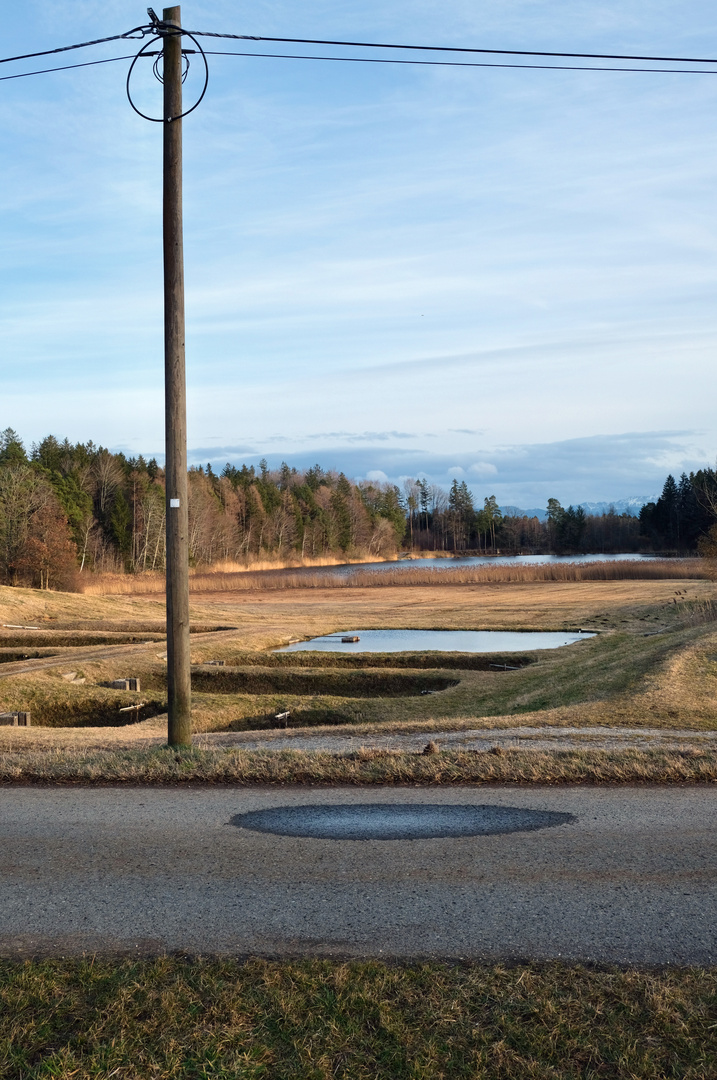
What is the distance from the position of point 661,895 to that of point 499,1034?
6.10ft

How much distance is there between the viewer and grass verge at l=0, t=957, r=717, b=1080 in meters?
3.34

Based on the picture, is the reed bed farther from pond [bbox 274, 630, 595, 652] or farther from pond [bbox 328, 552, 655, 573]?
pond [bbox 274, 630, 595, 652]

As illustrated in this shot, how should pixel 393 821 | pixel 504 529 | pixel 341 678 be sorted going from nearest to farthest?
pixel 393 821 < pixel 341 678 < pixel 504 529

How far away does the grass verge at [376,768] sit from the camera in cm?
800

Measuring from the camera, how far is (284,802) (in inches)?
286

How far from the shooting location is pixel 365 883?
5.22 meters

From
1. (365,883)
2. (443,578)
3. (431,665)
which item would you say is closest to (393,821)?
(365,883)

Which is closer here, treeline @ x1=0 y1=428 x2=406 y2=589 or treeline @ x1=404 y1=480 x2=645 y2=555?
treeline @ x1=0 y1=428 x2=406 y2=589

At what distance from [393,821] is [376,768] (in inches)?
66.9

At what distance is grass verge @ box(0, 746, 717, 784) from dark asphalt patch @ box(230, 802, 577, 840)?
3.39ft

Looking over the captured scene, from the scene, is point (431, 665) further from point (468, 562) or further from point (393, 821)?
point (468, 562)

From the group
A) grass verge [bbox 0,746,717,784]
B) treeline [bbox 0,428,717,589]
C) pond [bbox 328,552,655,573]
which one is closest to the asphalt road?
grass verge [bbox 0,746,717,784]

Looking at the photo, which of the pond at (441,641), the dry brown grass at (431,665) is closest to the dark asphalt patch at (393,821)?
the dry brown grass at (431,665)

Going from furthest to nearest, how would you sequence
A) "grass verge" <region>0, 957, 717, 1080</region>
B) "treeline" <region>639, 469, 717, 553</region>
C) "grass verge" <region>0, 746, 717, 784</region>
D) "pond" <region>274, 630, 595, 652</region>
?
"treeline" <region>639, 469, 717, 553</region> < "pond" <region>274, 630, 595, 652</region> < "grass verge" <region>0, 746, 717, 784</region> < "grass verge" <region>0, 957, 717, 1080</region>
